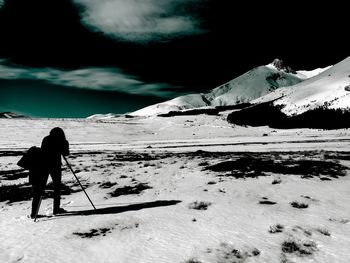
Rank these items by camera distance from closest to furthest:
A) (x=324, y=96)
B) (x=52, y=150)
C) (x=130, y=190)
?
1. (x=52, y=150)
2. (x=130, y=190)
3. (x=324, y=96)

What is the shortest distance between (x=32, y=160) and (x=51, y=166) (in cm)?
65

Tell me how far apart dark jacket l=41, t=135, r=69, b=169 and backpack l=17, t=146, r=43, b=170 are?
0.62ft

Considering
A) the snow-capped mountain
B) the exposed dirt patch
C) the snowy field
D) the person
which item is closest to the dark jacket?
the person

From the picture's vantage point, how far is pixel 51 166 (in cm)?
997

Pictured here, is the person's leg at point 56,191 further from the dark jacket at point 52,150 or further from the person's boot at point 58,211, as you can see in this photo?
the dark jacket at point 52,150

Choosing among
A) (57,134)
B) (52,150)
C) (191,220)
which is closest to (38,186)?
(52,150)

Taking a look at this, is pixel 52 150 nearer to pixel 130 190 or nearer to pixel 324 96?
pixel 130 190

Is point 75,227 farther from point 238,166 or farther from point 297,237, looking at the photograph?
point 238,166

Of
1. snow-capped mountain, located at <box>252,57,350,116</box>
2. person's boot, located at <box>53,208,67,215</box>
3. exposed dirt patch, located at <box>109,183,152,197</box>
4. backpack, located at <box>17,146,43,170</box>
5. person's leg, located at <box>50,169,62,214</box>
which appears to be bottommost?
exposed dirt patch, located at <box>109,183,152,197</box>

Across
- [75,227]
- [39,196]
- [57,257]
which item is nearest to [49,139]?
[39,196]

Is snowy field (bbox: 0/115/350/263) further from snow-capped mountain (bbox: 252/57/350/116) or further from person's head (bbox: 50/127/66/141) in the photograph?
snow-capped mountain (bbox: 252/57/350/116)

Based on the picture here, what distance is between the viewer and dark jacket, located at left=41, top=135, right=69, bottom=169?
9.83 metres

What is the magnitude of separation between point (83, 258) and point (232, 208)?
536 centimetres

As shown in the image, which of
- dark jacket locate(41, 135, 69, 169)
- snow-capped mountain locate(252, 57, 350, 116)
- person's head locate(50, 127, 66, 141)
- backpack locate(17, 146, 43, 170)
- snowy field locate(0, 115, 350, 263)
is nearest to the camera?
snowy field locate(0, 115, 350, 263)
